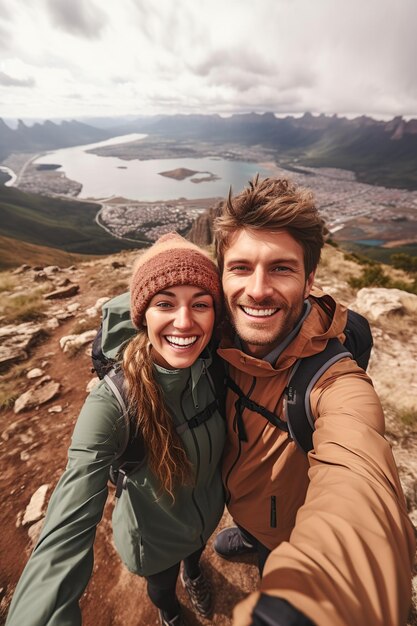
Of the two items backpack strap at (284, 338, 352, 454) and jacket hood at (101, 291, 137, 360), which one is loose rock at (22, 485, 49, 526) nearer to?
jacket hood at (101, 291, 137, 360)

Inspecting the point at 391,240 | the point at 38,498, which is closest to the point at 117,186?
the point at 391,240

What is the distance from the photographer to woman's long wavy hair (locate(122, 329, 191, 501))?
5.94 feet

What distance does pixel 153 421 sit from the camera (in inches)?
72.7

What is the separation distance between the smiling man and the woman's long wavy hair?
0.49 metres

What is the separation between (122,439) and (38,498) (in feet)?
10.9

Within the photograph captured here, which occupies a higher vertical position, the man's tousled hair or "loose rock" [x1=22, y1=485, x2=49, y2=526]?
the man's tousled hair

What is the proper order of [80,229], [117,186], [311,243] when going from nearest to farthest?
1. [311,243]
2. [80,229]
3. [117,186]

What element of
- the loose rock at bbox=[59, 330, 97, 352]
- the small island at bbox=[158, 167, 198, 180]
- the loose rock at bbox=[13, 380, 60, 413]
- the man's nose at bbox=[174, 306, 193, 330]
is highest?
the small island at bbox=[158, 167, 198, 180]

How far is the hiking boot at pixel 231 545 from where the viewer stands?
3.28 meters

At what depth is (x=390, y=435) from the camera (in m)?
4.33

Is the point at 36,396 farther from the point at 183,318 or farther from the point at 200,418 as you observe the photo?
the point at 183,318

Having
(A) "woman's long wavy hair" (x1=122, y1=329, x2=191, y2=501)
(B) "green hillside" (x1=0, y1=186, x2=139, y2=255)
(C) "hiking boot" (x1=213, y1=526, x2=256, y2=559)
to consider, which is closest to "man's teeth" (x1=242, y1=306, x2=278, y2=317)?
(A) "woman's long wavy hair" (x1=122, y1=329, x2=191, y2=501)

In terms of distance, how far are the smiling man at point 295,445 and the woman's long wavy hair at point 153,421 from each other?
0.49m

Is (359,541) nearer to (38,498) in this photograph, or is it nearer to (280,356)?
(280,356)
